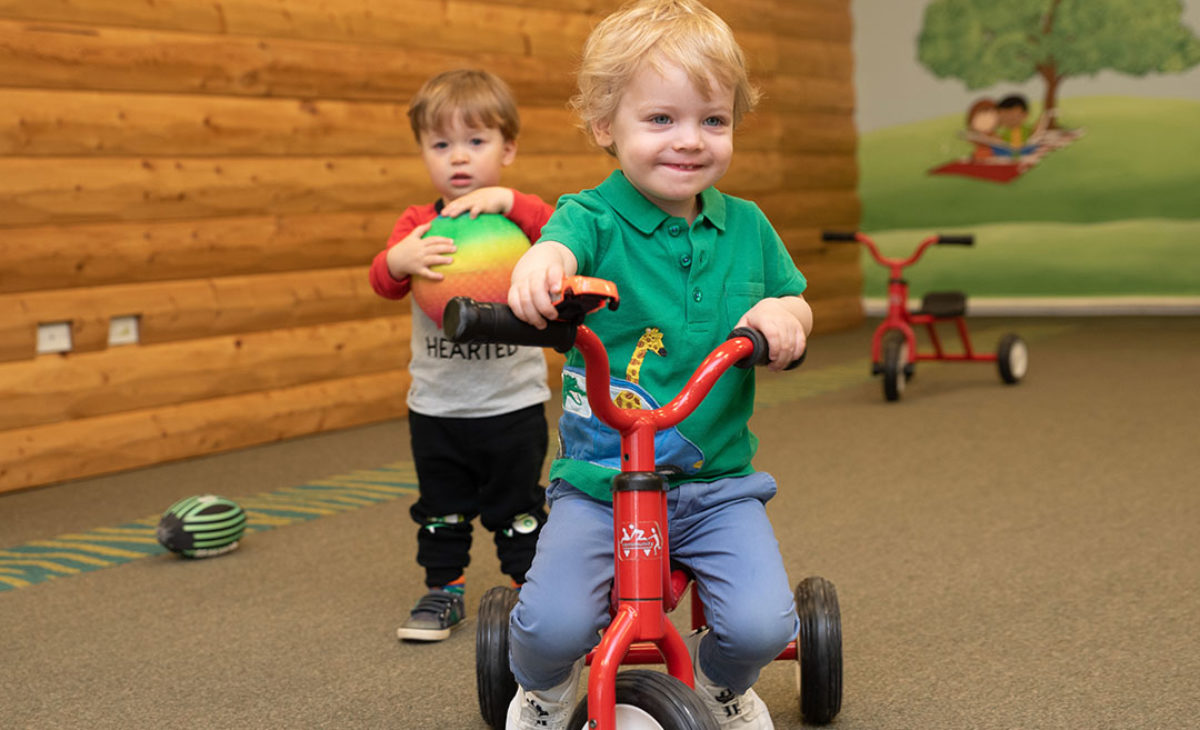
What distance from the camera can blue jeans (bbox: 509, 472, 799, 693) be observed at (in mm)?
1637

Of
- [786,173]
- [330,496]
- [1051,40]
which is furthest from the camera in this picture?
[1051,40]

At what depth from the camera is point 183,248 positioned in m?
4.79

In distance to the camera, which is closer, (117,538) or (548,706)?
(548,706)

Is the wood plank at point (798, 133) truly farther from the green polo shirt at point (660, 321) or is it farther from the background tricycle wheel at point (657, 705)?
the background tricycle wheel at point (657, 705)

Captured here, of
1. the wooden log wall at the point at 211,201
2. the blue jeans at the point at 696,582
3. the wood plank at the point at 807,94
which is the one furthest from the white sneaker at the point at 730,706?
the wood plank at the point at 807,94

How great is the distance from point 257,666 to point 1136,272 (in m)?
8.50

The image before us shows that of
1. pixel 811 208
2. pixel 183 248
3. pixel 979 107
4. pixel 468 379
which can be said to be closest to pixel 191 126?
pixel 183 248

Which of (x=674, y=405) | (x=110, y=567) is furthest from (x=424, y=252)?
(x=110, y=567)

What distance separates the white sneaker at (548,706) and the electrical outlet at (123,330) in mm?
3308

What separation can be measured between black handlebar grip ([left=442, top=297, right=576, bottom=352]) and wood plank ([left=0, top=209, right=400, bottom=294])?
3374 millimetres

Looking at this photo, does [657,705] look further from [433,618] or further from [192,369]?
[192,369]

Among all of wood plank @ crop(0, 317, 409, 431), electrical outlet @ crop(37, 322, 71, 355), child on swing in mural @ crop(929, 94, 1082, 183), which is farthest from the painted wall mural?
electrical outlet @ crop(37, 322, 71, 355)

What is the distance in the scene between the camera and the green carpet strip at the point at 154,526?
3.33 meters

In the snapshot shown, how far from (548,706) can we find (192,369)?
11.3 feet
